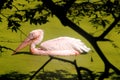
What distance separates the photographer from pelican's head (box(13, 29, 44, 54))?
3.07m

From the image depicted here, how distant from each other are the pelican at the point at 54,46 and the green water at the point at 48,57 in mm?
37

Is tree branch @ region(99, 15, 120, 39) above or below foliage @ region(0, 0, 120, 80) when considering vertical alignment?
below

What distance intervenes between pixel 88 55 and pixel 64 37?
0.84 ft

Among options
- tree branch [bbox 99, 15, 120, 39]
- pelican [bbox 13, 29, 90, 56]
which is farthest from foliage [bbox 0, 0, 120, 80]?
pelican [bbox 13, 29, 90, 56]

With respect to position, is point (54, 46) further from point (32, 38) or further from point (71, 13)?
point (71, 13)

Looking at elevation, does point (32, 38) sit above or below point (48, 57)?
above

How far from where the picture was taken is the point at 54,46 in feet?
9.93

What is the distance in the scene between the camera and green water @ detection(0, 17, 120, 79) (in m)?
3.02

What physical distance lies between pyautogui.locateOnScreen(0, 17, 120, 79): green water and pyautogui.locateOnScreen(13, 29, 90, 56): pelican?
37 mm

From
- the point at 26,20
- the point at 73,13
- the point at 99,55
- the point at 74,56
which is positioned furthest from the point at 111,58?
the point at 26,20

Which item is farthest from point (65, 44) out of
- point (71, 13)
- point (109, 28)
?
point (109, 28)

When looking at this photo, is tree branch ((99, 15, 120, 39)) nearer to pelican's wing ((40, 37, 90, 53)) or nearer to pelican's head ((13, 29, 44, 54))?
pelican's wing ((40, 37, 90, 53))

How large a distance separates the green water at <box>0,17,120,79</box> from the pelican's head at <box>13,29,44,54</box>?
3cm

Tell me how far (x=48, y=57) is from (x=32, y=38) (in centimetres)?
22
